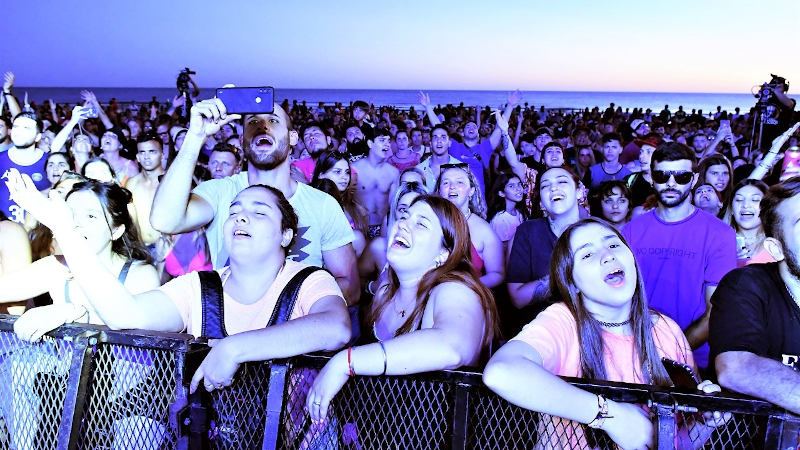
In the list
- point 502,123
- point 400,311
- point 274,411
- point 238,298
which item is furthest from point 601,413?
point 502,123

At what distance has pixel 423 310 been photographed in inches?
94.7

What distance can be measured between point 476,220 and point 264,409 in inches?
103

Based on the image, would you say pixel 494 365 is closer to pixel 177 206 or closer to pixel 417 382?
pixel 417 382

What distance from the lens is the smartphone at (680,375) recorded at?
188 centimetres

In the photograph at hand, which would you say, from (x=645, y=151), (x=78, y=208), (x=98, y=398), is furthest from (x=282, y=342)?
(x=645, y=151)

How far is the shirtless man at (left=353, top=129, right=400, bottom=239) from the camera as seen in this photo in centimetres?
654

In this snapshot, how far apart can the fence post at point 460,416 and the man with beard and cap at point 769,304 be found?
0.78 meters

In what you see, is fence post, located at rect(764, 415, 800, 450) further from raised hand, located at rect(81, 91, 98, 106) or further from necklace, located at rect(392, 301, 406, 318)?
raised hand, located at rect(81, 91, 98, 106)

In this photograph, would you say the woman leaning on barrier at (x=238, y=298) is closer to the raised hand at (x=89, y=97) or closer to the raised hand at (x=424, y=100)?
the raised hand at (x=424, y=100)

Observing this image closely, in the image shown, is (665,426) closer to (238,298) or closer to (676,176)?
(238,298)

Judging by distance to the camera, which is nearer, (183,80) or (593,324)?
(593,324)

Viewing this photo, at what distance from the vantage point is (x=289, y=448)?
75.6 inches

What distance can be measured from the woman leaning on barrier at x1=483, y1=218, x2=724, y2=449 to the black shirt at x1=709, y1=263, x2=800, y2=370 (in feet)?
0.75

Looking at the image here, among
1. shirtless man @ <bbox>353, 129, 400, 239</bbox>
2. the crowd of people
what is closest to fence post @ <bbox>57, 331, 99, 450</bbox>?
the crowd of people
